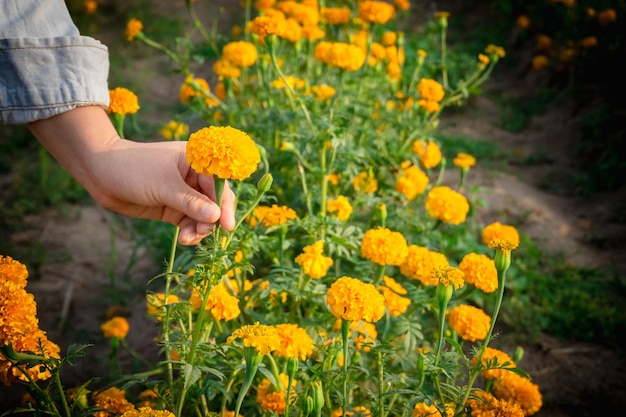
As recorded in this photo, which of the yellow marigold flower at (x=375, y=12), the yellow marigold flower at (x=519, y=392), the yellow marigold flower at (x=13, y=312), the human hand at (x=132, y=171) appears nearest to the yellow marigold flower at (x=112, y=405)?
the yellow marigold flower at (x=13, y=312)

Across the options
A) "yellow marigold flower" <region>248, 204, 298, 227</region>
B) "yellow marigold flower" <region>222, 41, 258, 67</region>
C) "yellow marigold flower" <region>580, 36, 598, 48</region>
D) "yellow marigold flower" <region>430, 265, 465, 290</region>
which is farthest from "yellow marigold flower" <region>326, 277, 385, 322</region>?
"yellow marigold flower" <region>580, 36, 598, 48</region>

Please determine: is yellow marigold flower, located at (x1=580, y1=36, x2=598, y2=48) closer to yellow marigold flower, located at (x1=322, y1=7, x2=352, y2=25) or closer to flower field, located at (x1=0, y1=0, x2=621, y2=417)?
flower field, located at (x1=0, y1=0, x2=621, y2=417)

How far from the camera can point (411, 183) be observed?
2.20m

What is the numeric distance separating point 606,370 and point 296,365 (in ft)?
5.08

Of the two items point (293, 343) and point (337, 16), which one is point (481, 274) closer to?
point (293, 343)

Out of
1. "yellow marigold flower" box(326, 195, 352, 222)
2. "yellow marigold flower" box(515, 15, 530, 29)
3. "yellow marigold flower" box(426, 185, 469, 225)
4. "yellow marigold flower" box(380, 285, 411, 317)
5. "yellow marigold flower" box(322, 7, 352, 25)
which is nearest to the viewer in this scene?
"yellow marigold flower" box(380, 285, 411, 317)

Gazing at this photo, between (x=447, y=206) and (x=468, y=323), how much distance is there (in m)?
0.49

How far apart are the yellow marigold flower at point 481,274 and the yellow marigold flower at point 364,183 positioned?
63 centimetres

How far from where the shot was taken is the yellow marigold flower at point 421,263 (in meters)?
1.66

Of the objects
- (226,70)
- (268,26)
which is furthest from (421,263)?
(226,70)

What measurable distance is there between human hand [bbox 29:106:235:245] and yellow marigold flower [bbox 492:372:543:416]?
2.94ft

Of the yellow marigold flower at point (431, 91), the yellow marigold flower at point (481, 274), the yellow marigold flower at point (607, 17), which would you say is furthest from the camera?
the yellow marigold flower at point (607, 17)

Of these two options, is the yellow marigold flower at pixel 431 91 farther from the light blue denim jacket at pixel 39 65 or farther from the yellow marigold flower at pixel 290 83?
the light blue denim jacket at pixel 39 65

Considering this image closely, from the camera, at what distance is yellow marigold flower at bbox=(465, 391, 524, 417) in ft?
4.43
